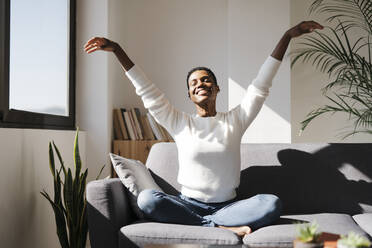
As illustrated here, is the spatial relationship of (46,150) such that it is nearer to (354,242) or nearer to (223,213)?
(223,213)

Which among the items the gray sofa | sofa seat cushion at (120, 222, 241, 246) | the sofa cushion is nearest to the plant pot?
sofa seat cushion at (120, 222, 241, 246)

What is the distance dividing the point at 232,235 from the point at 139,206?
1.56ft

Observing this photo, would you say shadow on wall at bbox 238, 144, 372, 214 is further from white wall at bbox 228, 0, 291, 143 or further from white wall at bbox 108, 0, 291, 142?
white wall at bbox 108, 0, 291, 142

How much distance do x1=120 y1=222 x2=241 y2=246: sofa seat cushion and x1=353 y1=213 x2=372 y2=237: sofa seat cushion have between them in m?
0.63

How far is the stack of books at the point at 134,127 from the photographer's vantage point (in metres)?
3.94

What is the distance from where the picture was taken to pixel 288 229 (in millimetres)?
2006

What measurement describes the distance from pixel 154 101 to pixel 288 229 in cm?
97

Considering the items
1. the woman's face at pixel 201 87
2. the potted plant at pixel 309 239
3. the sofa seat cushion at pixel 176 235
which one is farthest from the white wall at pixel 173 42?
the potted plant at pixel 309 239

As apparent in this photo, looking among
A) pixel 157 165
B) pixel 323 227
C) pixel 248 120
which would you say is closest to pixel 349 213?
pixel 323 227

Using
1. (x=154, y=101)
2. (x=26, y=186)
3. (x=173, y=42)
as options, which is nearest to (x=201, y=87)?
(x=154, y=101)

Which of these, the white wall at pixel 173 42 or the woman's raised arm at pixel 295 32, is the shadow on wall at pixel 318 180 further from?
the white wall at pixel 173 42

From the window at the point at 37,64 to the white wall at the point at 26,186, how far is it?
0.13 meters

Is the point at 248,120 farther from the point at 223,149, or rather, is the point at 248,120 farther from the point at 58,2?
the point at 58,2

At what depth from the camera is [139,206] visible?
2.19 meters
